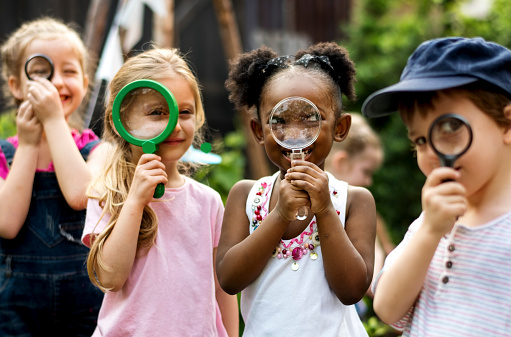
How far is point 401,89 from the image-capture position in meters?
2.04

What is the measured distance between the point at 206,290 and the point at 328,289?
613mm

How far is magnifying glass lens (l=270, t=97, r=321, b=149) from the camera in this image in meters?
2.38

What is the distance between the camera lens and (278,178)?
2.64 m

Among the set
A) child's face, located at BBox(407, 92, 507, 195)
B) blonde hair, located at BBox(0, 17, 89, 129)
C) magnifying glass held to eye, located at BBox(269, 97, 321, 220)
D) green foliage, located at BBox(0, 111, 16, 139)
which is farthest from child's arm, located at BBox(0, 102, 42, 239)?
green foliage, located at BBox(0, 111, 16, 139)

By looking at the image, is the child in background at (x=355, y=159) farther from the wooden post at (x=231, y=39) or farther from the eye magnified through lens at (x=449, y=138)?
Answer: the eye magnified through lens at (x=449, y=138)

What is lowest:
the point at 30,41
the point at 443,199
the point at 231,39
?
the point at 443,199

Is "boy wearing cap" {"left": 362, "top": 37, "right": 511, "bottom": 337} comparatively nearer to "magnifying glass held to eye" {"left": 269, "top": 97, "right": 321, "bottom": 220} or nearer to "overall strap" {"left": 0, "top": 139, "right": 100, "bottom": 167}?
"magnifying glass held to eye" {"left": 269, "top": 97, "right": 321, "bottom": 220}

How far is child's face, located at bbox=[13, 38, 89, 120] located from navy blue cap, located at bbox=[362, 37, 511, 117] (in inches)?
74.2

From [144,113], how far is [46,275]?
3.56ft

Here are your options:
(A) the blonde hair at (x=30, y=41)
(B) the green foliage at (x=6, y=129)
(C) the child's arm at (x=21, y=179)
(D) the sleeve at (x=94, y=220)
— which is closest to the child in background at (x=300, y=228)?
(D) the sleeve at (x=94, y=220)

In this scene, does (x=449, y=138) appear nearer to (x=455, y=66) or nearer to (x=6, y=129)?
(x=455, y=66)

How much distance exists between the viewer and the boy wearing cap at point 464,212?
77.5 inches

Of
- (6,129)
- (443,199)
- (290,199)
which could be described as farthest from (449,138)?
(6,129)

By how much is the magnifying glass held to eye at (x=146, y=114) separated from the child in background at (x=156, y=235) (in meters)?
0.04
